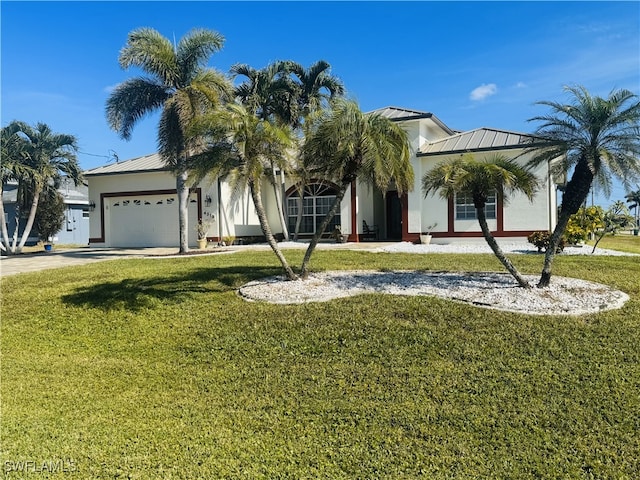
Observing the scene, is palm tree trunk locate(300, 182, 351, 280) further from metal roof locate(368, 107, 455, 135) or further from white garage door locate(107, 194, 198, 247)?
white garage door locate(107, 194, 198, 247)

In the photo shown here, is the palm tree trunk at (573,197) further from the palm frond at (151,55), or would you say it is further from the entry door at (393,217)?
the entry door at (393,217)

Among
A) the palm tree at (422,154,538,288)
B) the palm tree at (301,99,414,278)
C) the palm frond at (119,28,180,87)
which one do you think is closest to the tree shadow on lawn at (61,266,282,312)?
the palm tree at (301,99,414,278)

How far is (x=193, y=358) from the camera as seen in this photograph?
6023 mm

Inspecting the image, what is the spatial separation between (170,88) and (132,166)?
8.11 metres

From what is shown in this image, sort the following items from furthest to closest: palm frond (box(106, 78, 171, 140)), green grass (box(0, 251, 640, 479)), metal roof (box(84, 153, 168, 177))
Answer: metal roof (box(84, 153, 168, 177)) → palm frond (box(106, 78, 171, 140)) → green grass (box(0, 251, 640, 479))

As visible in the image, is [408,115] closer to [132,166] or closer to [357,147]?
[357,147]

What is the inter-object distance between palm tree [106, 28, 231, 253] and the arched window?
21.5 ft

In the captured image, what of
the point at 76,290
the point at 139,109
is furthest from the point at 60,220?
the point at 76,290

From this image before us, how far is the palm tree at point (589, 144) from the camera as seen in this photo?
7137mm

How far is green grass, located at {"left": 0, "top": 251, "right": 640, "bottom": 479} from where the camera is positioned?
3742 millimetres

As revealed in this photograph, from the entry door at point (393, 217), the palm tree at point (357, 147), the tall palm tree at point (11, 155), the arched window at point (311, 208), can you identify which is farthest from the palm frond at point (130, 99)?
the entry door at point (393, 217)

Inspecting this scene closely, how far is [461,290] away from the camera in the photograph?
7934 mm

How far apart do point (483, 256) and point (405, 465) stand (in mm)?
10646

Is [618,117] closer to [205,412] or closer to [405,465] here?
[405,465]
